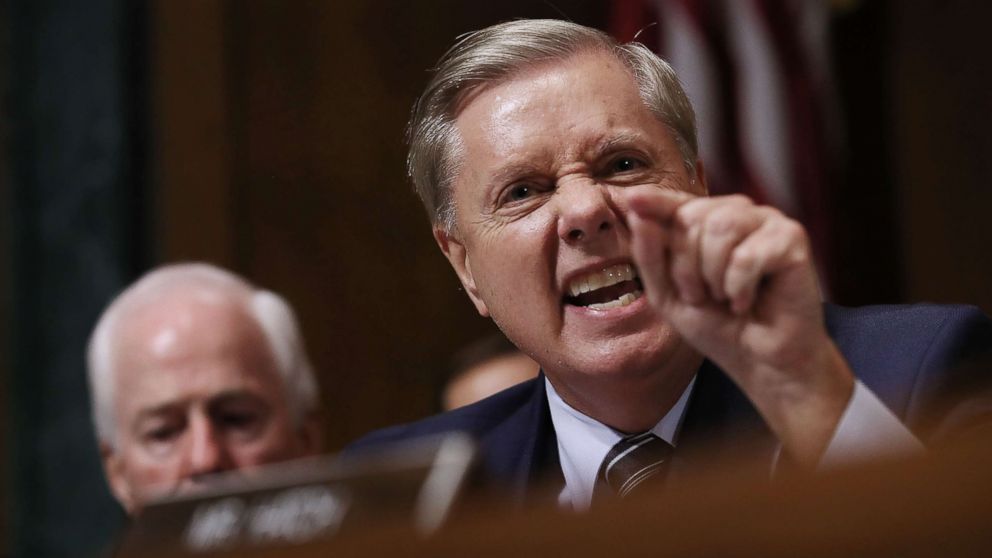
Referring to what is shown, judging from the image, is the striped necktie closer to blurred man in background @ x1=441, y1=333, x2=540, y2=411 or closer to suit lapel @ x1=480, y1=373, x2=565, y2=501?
suit lapel @ x1=480, y1=373, x2=565, y2=501

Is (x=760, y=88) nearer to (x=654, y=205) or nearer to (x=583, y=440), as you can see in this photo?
(x=583, y=440)

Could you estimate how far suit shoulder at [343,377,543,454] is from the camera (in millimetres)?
1978

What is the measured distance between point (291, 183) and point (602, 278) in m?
1.96

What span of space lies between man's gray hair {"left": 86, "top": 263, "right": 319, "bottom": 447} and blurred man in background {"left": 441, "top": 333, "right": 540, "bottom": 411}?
1.29 ft

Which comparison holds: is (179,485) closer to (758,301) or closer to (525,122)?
(525,122)

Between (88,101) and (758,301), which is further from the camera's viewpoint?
(88,101)

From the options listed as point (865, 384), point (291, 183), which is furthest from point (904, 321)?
point (291, 183)

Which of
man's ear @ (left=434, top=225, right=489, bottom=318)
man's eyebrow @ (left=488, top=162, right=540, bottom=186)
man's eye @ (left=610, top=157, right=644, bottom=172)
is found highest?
man's eyebrow @ (left=488, top=162, right=540, bottom=186)

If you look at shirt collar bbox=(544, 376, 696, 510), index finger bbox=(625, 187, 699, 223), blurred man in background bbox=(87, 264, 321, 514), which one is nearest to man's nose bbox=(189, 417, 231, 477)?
blurred man in background bbox=(87, 264, 321, 514)

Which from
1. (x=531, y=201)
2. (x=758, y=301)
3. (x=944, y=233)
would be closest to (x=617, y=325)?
(x=531, y=201)

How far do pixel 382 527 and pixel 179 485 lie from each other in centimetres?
146

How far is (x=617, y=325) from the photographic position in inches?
63.7

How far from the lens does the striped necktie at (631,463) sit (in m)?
1.67

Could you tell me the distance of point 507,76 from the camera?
1804mm
